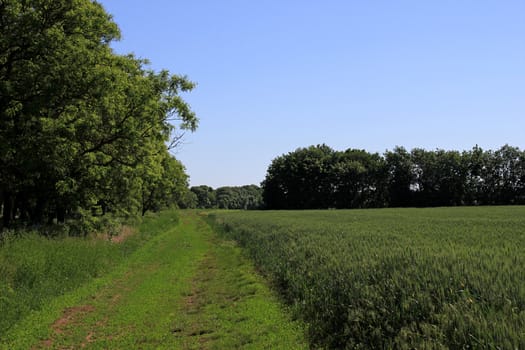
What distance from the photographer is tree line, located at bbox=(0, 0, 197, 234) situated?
52.1 feet

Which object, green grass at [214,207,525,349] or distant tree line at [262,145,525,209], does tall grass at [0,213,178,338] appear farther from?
distant tree line at [262,145,525,209]

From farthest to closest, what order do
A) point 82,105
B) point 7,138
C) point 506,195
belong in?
point 506,195
point 82,105
point 7,138

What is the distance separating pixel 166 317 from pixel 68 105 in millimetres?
12197

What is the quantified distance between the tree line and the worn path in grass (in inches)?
257

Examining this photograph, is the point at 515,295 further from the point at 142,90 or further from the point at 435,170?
the point at 435,170

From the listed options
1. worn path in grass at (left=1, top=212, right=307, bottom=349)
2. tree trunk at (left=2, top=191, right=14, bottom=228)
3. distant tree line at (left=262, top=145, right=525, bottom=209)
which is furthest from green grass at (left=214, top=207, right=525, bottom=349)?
distant tree line at (left=262, top=145, right=525, bottom=209)

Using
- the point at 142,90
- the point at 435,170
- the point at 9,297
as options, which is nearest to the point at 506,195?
the point at 435,170

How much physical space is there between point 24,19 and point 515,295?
18.8 m

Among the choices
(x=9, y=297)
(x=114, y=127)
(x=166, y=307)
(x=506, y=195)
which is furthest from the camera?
(x=506, y=195)

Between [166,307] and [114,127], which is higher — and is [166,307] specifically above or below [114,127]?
below

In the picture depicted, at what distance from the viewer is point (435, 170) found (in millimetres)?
107688

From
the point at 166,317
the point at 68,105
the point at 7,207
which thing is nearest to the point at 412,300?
the point at 166,317

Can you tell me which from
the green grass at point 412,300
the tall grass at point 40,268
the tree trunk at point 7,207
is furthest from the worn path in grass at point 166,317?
the tree trunk at point 7,207

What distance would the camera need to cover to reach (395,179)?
11319 cm
